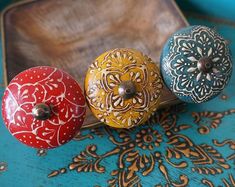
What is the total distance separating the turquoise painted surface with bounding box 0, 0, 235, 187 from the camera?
0.81m

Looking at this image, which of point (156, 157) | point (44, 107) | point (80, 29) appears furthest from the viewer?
point (80, 29)

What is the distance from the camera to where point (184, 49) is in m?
0.79

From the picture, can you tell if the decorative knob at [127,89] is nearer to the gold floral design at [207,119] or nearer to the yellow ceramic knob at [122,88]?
the yellow ceramic knob at [122,88]

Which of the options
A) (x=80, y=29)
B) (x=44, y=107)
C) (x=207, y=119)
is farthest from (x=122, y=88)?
(x=80, y=29)

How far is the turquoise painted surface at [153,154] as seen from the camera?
2.65 ft

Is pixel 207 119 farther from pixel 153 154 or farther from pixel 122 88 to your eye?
pixel 122 88

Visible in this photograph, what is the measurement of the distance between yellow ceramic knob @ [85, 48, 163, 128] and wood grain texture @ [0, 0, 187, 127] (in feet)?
0.54

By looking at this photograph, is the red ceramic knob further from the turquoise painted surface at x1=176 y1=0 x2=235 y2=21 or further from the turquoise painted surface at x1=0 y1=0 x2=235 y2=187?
the turquoise painted surface at x1=176 y1=0 x2=235 y2=21

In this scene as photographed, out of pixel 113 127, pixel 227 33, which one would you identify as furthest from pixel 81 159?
pixel 227 33

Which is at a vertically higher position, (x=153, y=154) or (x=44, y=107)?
(x=44, y=107)

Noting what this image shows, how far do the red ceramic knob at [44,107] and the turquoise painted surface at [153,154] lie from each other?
8 centimetres

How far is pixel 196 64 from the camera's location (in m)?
0.78

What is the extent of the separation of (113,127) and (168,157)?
0.14 m

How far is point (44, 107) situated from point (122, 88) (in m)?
0.15
